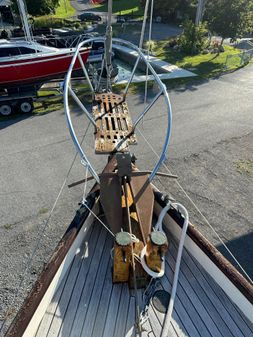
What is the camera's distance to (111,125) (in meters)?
7.13

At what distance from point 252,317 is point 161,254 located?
60.2 inches

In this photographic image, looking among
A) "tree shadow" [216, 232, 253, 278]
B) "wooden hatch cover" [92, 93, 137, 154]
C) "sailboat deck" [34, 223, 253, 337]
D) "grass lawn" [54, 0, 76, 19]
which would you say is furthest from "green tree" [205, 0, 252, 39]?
"grass lawn" [54, 0, 76, 19]

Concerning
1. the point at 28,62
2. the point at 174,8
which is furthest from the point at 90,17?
the point at 28,62

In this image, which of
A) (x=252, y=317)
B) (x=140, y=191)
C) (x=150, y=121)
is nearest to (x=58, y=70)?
(x=150, y=121)

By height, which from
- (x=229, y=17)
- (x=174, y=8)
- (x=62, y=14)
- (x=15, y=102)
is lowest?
(x=15, y=102)

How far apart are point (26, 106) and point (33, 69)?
7.09ft

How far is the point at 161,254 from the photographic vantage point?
13.7ft

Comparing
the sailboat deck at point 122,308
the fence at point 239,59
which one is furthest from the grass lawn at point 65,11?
the sailboat deck at point 122,308

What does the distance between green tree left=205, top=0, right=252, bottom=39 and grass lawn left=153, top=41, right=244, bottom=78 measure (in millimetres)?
1771

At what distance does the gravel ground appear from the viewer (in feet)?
25.3

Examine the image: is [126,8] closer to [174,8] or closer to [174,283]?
[174,8]

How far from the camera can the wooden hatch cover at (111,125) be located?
646 cm

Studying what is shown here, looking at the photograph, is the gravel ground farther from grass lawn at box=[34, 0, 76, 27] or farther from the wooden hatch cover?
grass lawn at box=[34, 0, 76, 27]

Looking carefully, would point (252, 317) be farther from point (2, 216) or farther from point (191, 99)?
point (191, 99)
